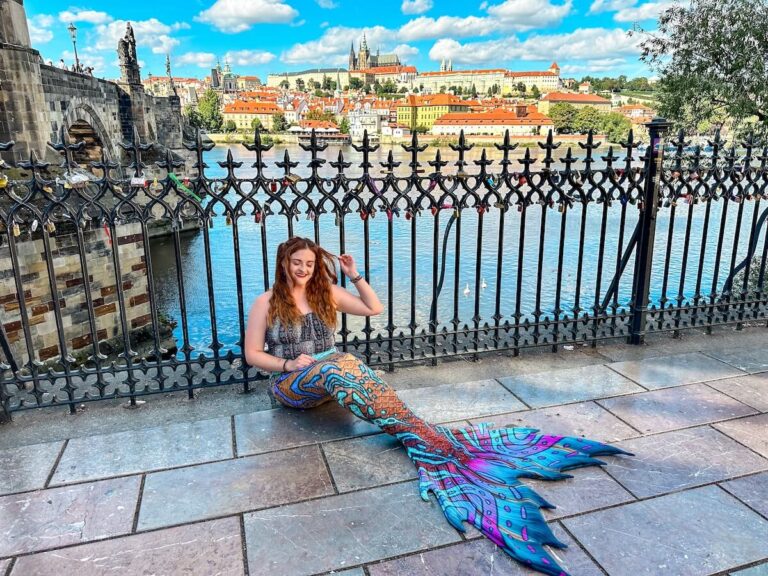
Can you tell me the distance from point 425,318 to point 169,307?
788 centimetres

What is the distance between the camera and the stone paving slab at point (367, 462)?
108 inches

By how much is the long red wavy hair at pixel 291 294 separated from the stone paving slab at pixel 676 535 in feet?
5.20

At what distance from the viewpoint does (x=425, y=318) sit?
1365cm

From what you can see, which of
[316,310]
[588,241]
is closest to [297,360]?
[316,310]

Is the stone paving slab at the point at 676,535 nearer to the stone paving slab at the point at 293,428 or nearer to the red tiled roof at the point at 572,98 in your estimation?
the stone paving slab at the point at 293,428

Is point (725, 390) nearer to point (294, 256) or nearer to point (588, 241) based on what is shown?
point (294, 256)

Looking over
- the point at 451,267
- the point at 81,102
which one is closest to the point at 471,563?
the point at 451,267

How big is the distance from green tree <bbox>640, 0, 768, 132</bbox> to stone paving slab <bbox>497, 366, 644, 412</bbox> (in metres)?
7.19

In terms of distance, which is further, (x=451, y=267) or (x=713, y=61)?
(x=451, y=267)

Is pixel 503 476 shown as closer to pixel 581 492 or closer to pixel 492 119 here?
pixel 581 492

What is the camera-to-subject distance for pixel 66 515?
2514 mm

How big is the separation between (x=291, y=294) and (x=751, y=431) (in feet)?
8.50

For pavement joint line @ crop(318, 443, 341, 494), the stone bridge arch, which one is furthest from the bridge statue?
pavement joint line @ crop(318, 443, 341, 494)

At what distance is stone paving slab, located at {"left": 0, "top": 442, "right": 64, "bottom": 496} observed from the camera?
274 centimetres
